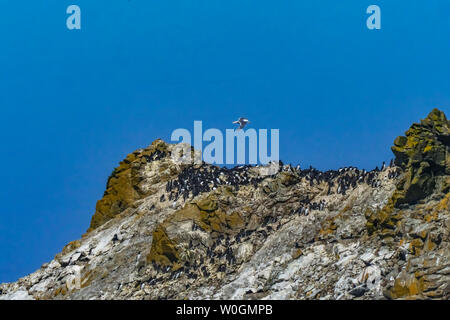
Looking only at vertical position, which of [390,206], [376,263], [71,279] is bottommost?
[71,279]

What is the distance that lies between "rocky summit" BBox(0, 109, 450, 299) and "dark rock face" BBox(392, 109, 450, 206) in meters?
0.07

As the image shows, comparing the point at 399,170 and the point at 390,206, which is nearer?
the point at 390,206

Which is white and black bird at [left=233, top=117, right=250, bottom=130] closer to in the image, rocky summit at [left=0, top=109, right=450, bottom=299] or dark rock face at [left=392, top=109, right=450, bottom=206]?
rocky summit at [left=0, top=109, right=450, bottom=299]

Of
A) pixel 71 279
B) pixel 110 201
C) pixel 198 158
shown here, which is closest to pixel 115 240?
pixel 71 279

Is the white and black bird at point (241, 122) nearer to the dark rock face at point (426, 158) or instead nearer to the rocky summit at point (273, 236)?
the rocky summit at point (273, 236)

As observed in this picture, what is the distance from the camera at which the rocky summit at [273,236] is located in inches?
1582

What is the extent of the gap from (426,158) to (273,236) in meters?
12.8

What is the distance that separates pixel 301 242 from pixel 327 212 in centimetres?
388

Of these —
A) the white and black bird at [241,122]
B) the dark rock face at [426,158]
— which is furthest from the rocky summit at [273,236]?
the white and black bird at [241,122]

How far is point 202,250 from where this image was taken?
50.1m

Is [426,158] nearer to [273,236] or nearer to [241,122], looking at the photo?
[273,236]
